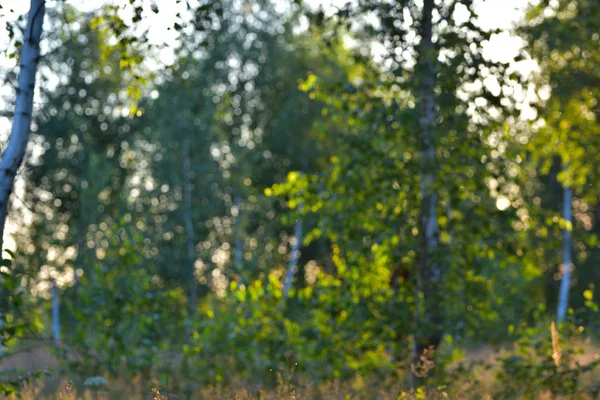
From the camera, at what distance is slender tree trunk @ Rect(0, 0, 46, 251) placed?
567 centimetres

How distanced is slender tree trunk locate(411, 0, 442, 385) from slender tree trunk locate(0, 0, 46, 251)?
3901 mm

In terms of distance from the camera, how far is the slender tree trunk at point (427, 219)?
870cm

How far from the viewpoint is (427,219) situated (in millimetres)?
9164

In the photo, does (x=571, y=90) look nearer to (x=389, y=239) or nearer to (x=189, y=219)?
(x=389, y=239)

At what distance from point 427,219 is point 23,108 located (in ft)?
15.4

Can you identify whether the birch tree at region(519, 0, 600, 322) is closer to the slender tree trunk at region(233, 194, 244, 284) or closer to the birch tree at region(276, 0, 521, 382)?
the birch tree at region(276, 0, 521, 382)

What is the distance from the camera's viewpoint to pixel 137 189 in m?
28.4

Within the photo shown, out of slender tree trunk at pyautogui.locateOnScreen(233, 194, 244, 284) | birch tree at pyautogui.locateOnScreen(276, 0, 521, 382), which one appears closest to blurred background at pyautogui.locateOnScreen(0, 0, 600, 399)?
birch tree at pyautogui.locateOnScreen(276, 0, 521, 382)

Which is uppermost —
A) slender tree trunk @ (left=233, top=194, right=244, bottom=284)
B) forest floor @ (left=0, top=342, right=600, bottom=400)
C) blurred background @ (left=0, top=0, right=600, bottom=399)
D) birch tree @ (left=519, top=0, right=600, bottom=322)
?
slender tree trunk @ (left=233, top=194, right=244, bottom=284)

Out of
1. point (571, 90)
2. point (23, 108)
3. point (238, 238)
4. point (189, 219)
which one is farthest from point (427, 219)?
point (238, 238)

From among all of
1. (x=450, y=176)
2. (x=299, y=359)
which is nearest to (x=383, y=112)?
(x=450, y=176)

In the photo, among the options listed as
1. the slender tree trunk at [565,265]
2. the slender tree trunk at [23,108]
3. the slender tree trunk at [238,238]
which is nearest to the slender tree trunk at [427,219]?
the slender tree trunk at [23,108]

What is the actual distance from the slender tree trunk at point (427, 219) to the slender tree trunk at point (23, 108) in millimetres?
3901

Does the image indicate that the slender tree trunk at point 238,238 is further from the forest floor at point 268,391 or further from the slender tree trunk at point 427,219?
the slender tree trunk at point 427,219
